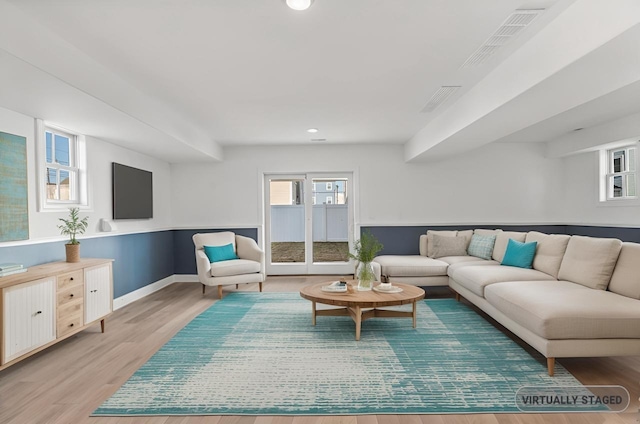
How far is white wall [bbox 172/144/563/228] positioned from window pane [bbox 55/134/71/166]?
259cm

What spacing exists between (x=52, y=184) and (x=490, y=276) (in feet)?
16.1

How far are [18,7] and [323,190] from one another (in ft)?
17.5

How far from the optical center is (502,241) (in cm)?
536

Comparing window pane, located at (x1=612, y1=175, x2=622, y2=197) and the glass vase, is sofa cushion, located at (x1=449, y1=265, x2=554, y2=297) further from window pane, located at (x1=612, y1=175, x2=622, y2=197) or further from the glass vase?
window pane, located at (x1=612, y1=175, x2=622, y2=197)

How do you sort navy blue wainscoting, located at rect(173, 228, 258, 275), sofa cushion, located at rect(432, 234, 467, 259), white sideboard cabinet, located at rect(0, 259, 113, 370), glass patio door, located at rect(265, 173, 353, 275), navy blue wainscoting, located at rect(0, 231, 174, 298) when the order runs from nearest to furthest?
white sideboard cabinet, located at rect(0, 259, 113, 370) → navy blue wainscoting, located at rect(0, 231, 174, 298) → sofa cushion, located at rect(432, 234, 467, 259) → navy blue wainscoting, located at rect(173, 228, 258, 275) → glass patio door, located at rect(265, 173, 353, 275)

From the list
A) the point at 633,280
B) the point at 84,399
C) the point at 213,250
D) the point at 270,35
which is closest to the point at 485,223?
the point at 633,280

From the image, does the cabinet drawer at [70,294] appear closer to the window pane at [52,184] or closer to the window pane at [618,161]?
the window pane at [52,184]

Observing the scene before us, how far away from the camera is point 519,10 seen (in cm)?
239

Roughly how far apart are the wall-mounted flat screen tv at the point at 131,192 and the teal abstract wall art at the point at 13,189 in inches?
57.5

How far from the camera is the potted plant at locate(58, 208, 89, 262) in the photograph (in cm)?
378

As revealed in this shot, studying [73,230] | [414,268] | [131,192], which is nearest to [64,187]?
[73,230]

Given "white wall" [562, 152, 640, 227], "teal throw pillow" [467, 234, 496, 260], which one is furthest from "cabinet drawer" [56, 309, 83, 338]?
"white wall" [562, 152, 640, 227]

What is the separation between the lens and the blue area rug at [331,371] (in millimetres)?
2393

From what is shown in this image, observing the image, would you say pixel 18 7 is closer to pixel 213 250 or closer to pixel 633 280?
pixel 213 250
